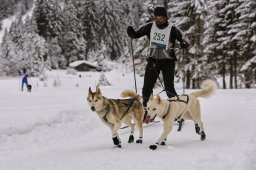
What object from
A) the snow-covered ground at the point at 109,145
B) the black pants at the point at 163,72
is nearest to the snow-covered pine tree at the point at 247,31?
the snow-covered ground at the point at 109,145

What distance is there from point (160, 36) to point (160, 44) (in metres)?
0.18

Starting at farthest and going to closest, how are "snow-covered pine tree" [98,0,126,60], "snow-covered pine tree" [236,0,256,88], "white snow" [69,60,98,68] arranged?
1. "snow-covered pine tree" [98,0,126,60]
2. "white snow" [69,60,98,68]
3. "snow-covered pine tree" [236,0,256,88]

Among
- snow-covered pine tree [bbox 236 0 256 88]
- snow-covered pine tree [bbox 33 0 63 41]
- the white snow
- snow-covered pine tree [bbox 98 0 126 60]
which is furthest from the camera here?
snow-covered pine tree [bbox 98 0 126 60]

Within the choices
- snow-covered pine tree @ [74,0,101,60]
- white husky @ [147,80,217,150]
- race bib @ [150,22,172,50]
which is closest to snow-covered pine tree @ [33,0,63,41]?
snow-covered pine tree @ [74,0,101,60]

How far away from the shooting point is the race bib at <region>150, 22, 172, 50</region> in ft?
26.2

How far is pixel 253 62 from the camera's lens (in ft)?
96.9

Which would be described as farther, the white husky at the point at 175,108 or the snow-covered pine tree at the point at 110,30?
the snow-covered pine tree at the point at 110,30

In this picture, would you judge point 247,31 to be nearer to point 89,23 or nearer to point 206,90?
point 206,90

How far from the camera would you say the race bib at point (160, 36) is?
7973mm

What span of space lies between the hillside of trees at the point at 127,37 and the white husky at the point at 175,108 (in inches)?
659

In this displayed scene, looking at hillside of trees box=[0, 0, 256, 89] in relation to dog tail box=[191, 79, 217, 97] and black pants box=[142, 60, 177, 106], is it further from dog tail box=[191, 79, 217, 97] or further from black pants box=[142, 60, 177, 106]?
dog tail box=[191, 79, 217, 97]

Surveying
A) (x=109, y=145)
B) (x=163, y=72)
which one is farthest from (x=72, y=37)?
(x=109, y=145)

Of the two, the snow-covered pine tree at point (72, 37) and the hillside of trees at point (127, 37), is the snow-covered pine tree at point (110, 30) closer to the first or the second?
the hillside of trees at point (127, 37)

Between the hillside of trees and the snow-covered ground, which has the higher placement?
the hillside of trees
